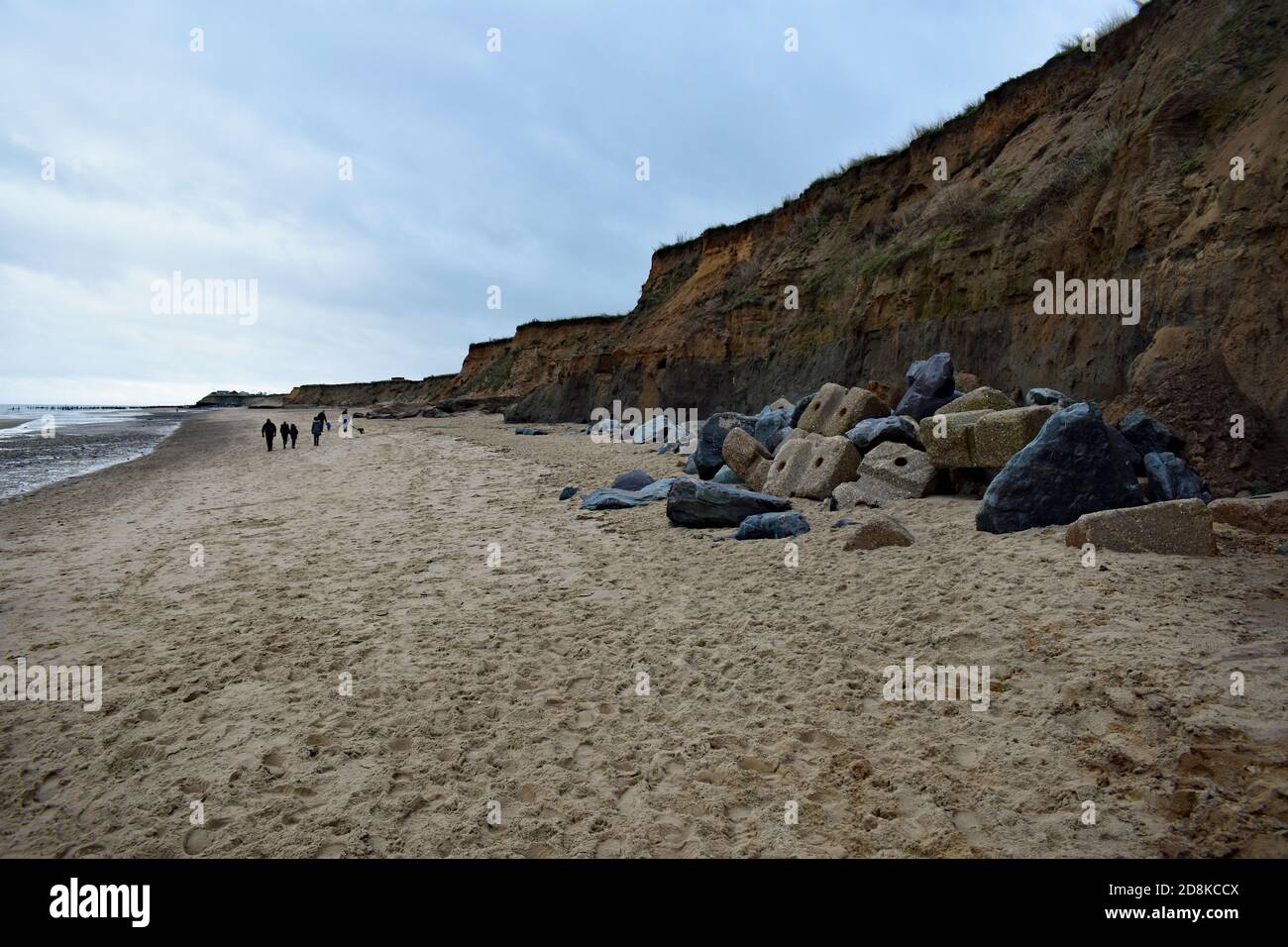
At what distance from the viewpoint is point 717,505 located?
7391 millimetres

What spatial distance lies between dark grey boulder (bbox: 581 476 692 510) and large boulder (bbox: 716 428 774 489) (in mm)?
992

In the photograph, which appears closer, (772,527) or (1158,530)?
(1158,530)

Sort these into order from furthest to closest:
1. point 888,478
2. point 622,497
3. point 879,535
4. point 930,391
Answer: point 930,391, point 622,497, point 888,478, point 879,535

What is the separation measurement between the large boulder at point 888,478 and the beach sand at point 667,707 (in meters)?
0.64

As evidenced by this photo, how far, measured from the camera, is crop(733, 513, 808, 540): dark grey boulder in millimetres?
6585

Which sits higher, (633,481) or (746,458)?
(746,458)

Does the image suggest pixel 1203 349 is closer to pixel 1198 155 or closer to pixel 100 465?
pixel 1198 155

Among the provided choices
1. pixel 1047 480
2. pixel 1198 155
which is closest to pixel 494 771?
pixel 1047 480

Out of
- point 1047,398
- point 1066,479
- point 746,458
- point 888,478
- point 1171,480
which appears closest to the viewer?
point 1066,479

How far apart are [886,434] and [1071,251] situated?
589 centimetres

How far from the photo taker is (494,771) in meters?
3.06

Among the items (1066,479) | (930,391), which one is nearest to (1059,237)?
(930,391)

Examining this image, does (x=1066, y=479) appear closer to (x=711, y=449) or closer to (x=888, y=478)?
(x=888, y=478)

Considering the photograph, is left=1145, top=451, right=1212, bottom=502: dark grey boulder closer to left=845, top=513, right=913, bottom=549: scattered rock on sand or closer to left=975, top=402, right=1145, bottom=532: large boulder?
left=975, top=402, right=1145, bottom=532: large boulder
